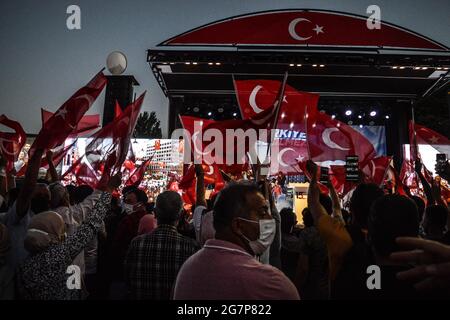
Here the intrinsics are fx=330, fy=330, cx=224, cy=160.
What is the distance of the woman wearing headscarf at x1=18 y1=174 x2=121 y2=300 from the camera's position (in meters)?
2.02

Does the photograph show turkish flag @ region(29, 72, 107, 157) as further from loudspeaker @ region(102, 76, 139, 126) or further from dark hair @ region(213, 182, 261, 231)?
loudspeaker @ region(102, 76, 139, 126)

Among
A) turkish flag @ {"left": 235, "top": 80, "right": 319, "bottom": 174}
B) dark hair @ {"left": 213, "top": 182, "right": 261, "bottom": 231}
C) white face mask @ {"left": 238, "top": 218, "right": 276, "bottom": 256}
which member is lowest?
white face mask @ {"left": 238, "top": 218, "right": 276, "bottom": 256}

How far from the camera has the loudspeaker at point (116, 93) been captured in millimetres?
16219

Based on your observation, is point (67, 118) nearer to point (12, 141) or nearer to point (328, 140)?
point (12, 141)

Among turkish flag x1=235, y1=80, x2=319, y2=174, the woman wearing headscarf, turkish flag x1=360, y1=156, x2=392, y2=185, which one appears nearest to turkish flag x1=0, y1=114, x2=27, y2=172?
turkish flag x1=235, y1=80, x2=319, y2=174

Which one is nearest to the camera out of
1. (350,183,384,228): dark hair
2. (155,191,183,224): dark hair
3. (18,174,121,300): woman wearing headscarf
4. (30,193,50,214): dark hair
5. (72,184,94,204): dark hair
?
(18,174,121,300): woman wearing headscarf

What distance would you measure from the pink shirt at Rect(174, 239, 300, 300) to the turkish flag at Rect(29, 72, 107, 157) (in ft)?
8.25

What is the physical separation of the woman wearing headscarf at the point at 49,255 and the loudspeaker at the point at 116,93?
14850 millimetres

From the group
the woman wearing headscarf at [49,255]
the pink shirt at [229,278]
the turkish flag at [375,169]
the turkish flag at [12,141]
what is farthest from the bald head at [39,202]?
the turkish flag at [375,169]

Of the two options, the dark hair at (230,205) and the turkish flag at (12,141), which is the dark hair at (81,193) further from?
the dark hair at (230,205)

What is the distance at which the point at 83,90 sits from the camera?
3.87 metres

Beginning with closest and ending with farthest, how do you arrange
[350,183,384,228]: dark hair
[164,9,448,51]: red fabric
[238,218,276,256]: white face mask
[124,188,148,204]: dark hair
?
[238,218,276,256]: white face mask, [350,183,384,228]: dark hair, [124,188,148,204]: dark hair, [164,9,448,51]: red fabric

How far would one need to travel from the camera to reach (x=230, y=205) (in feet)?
5.20

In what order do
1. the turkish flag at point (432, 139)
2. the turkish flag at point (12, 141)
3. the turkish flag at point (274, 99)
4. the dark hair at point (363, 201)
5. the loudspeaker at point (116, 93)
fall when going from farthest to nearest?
the loudspeaker at point (116, 93) < the turkish flag at point (432, 139) < the turkish flag at point (274, 99) < the turkish flag at point (12, 141) < the dark hair at point (363, 201)
